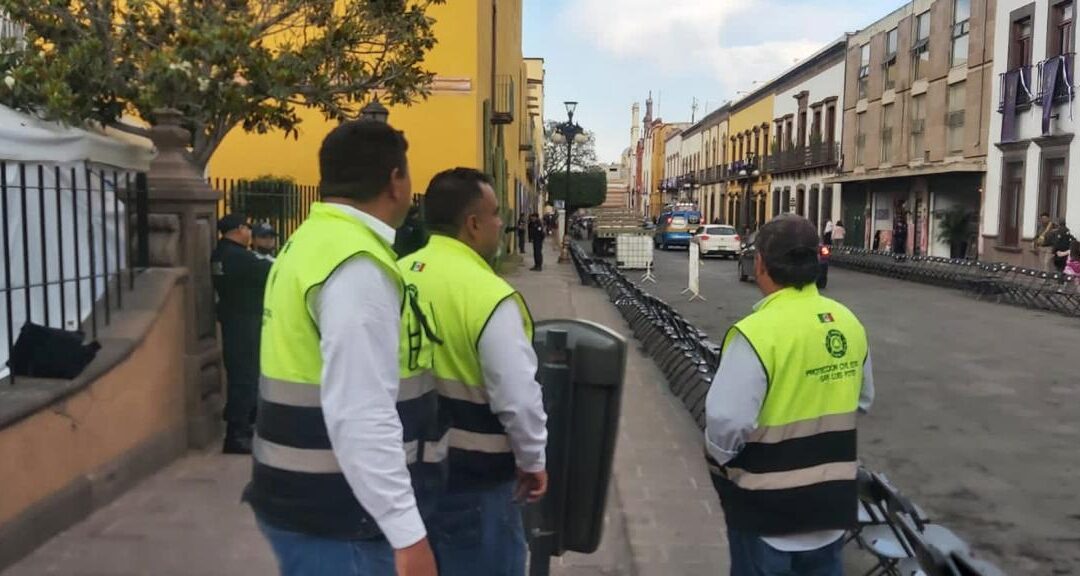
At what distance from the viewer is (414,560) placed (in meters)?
2.12

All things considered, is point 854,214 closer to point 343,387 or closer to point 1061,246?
point 1061,246

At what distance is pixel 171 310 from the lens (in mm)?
6273

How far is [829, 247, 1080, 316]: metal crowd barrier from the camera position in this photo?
17.5 m

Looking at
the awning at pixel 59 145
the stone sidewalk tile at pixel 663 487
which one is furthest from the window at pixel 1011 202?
the awning at pixel 59 145

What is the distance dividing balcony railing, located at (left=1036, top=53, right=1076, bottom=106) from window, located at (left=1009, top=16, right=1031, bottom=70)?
5.51 feet

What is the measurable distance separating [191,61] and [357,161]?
300 inches

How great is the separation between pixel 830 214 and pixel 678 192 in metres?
41.8

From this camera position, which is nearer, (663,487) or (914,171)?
(663,487)

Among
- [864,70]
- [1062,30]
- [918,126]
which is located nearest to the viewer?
[1062,30]

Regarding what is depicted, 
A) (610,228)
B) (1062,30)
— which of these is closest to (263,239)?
(1062,30)

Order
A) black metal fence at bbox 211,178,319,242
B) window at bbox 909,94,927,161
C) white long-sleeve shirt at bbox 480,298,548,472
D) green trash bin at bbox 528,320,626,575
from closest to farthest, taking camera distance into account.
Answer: green trash bin at bbox 528,320,626,575 < white long-sleeve shirt at bbox 480,298,548,472 < black metal fence at bbox 211,178,319,242 < window at bbox 909,94,927,161

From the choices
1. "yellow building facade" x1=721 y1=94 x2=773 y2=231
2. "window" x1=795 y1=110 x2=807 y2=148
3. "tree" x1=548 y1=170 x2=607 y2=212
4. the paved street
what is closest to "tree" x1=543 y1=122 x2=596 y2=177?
"yellow building facade" x1=721 y1=94 x2=773 y2=231

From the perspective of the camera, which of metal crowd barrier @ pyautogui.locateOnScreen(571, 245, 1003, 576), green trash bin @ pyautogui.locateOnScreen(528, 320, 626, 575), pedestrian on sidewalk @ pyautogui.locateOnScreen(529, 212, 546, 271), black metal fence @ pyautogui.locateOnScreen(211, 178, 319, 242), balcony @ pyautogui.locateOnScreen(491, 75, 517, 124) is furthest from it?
pedestrian on sidewalk @ pyautogui.locateOnScreen(529, 212, 546, 271)

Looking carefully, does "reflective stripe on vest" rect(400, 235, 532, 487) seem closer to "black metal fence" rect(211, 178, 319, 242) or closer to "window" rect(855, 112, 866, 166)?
"black metal fence" rect(211, 178, 319, 242)
